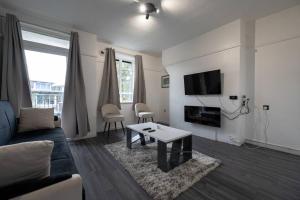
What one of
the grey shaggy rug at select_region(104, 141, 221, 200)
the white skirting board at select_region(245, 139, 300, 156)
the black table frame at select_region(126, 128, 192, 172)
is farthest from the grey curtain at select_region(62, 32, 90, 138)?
the white skirting board at select_region(245, 139, 300, 156)

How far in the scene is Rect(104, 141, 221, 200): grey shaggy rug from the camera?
5.42ft

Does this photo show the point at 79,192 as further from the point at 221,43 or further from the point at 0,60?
the point at 221,43

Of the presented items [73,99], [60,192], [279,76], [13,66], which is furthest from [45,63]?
[279,76]

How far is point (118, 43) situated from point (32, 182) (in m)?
4.11

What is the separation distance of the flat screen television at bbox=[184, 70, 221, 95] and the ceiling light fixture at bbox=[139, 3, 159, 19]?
182 cm

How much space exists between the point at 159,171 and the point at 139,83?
3.32 metres

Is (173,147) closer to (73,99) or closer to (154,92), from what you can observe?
(73,99)

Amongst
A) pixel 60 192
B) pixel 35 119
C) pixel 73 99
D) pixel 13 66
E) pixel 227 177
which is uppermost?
pixel 13 66

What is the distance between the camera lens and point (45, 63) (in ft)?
10.8

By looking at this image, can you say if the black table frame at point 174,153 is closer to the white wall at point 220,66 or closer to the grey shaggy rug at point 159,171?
the grey shaggy rug at point 159,171

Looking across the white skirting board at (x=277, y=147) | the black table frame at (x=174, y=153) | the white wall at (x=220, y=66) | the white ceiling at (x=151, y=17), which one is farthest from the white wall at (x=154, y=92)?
the white skirting board at (x=277, y=147)

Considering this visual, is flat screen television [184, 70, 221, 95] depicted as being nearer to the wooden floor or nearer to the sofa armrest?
the wooden floor

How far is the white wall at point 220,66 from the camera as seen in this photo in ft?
9.86

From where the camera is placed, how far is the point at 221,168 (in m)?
2.12
